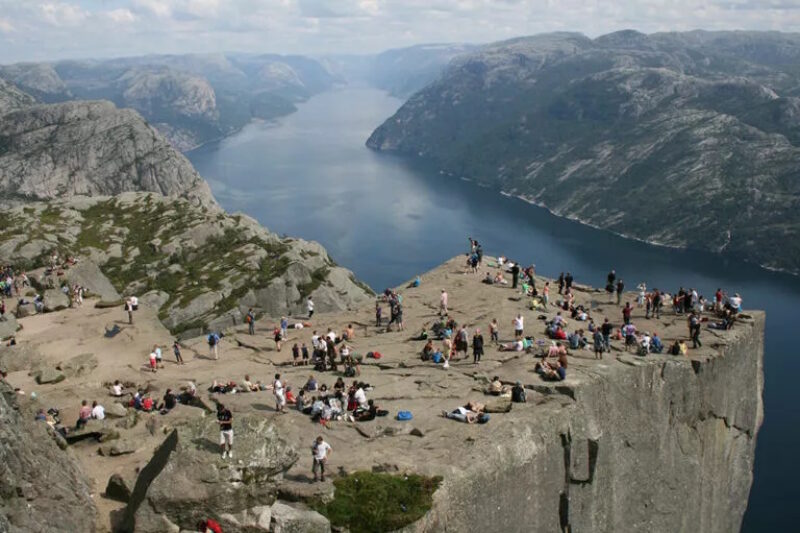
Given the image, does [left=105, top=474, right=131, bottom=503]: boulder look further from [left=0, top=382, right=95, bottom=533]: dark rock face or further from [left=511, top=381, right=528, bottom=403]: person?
[left=511, top=381, right=528, bottom=403]: person

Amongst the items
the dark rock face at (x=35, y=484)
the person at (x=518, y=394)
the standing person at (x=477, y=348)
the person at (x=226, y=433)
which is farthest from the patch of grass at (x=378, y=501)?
the standing person at (x=477, y=348)

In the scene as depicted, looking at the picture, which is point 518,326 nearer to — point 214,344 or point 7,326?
point 214,344

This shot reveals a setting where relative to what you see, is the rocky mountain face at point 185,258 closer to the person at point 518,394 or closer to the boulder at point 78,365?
the boulder at point 78,365

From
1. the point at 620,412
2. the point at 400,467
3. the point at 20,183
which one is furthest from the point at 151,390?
the point at 20,183

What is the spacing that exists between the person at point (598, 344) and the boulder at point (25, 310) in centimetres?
5281

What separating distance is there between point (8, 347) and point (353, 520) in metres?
36.7

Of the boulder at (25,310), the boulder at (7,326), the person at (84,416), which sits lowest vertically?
the boulder at (25,310)

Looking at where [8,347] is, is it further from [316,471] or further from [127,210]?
[127,210]

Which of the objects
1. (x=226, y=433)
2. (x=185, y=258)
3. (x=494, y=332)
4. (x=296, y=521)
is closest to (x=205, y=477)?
(x=226, y=433)

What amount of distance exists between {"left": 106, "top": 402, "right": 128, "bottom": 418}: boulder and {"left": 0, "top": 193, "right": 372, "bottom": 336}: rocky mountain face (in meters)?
32.8

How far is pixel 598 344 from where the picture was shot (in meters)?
45.8

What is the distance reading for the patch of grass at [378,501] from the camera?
28000 millimetres

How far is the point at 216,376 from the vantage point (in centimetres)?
4703

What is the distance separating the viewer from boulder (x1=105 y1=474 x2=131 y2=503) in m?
30.0
